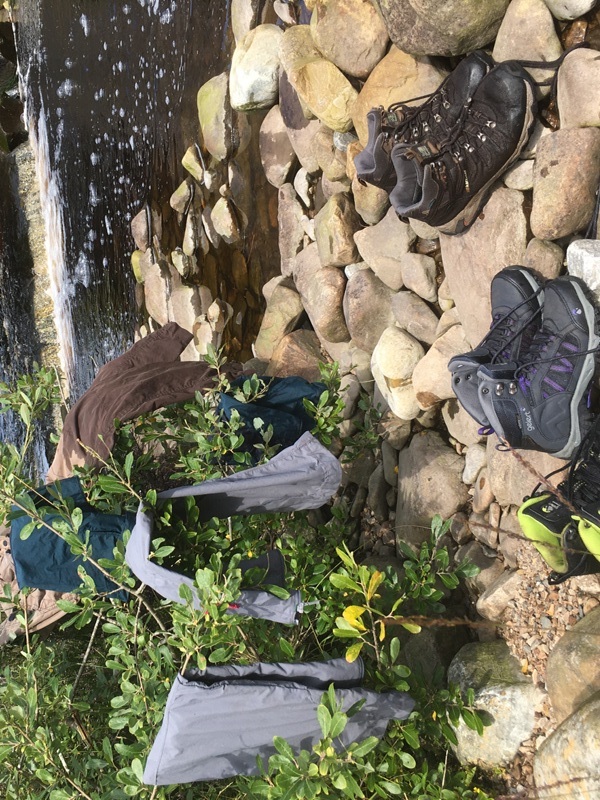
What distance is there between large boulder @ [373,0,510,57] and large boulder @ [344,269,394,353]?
34.0 inches

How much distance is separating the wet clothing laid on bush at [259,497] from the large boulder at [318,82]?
4.46ft

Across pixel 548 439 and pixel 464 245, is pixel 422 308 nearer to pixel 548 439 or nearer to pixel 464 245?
pixel 464 245

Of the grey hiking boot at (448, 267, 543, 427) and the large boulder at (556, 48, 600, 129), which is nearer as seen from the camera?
the large boulder at (556, 48, 600, 129)

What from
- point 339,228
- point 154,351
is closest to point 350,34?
point 339,228

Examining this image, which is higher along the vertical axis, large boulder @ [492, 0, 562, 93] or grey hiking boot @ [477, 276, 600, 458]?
large boulder @ [492, 0, 562, 93]

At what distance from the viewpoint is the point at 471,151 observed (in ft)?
6.15

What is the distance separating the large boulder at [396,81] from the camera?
84.0 inches

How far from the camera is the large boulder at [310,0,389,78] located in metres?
2.28

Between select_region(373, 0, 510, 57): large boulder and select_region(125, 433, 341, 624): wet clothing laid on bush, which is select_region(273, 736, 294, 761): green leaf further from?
select_region(373, 0, 510, 57): large boulder

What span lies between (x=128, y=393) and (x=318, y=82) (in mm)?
1376

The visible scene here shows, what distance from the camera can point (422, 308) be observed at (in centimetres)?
246

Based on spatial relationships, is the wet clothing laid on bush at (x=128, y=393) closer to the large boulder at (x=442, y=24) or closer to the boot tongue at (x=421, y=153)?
the boot tongue at (x=421, y=153)

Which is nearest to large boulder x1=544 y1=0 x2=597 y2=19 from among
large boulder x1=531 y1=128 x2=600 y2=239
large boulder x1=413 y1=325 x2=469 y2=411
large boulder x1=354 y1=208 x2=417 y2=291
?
large boulder x1=531 y1=128 x2=600 y2=239

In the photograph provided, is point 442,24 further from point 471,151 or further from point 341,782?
point 341,782
